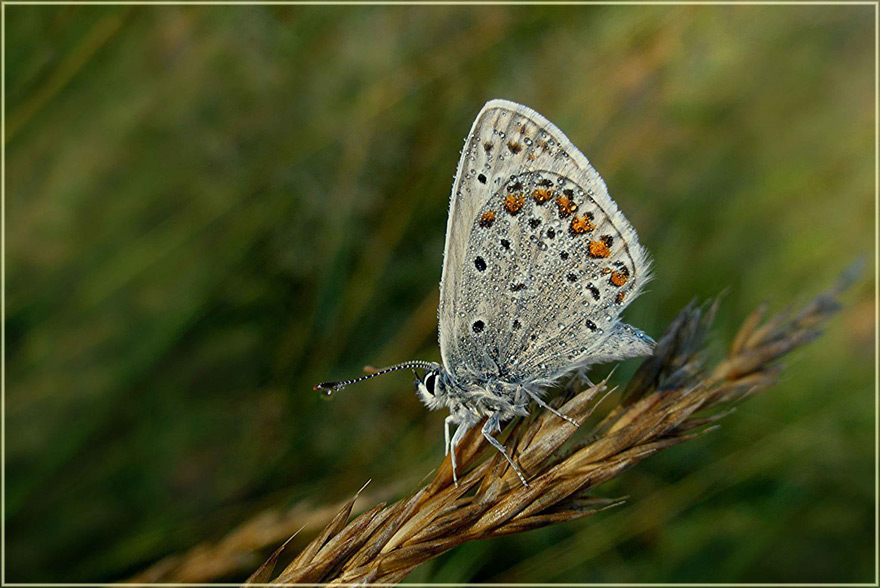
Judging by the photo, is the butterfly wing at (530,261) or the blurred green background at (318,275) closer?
the butterfly wing at (530,261)

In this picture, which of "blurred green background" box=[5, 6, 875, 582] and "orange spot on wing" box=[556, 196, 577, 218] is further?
"blurred green background" box=[5, 6, 875, 582]

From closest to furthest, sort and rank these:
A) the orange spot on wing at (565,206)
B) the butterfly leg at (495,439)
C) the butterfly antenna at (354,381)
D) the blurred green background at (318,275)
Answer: the butterfly leg at (495,439)
the butterfly antenna at (354,381)
the orange spot on wing at (565,206)
the blurred green background at (318,275)

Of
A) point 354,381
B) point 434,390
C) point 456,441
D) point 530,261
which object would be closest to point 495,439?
point 456,441

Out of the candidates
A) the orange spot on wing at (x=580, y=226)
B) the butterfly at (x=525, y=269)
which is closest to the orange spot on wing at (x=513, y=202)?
the butterfly at (x=525, y=269)

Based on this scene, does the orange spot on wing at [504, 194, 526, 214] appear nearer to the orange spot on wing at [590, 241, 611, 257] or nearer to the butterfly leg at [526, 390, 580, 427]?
the orange spot on wing at [590, 241, 611, 257]

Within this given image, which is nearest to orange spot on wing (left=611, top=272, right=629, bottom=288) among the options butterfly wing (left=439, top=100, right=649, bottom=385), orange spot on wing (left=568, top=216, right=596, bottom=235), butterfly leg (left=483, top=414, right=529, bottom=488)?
butterfly wing (left=439, top=100, right=649, bottom=385)

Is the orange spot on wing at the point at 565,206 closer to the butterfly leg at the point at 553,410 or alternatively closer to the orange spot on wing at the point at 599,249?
the orange spot on wing at the point at 599,249

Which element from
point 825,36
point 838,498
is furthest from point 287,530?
point 825,36

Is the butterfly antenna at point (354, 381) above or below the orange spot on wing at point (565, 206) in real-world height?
below

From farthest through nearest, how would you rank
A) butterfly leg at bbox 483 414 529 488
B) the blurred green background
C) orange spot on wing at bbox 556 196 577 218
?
the blurred green background
orange spot on wing at bbox 556 196 577 218
butterfly leg at bbox 483 414 529 488

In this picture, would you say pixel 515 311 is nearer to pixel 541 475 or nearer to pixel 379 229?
pixel 541 475
